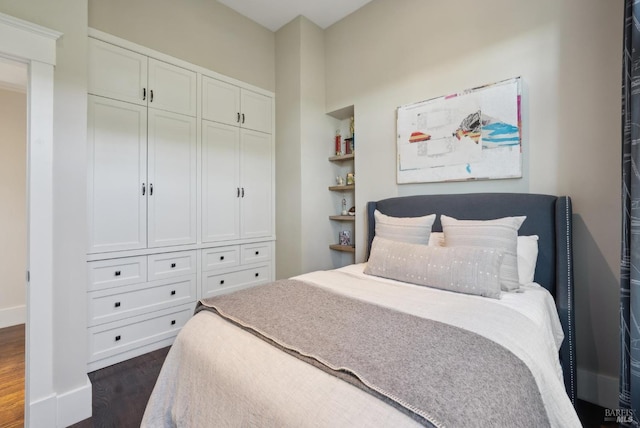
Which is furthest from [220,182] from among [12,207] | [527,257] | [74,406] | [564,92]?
[564,92]

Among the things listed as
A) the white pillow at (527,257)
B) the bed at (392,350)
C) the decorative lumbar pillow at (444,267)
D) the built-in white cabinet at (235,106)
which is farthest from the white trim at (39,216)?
the white pillow at (527,257)

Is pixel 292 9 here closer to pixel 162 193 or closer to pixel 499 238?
pixel 162 193

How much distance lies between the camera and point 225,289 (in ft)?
9.78

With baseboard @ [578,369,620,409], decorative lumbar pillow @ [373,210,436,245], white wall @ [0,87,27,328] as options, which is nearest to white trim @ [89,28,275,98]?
white wall @ [0,87,27,328]

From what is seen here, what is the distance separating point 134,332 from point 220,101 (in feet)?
7.39

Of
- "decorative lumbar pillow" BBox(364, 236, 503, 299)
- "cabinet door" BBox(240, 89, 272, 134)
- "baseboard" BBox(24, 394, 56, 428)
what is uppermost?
"cabinet door" BBox(240, 89, 272, 134)

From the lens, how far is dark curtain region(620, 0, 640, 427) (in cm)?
132

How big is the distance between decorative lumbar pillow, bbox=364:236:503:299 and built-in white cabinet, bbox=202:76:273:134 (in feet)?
6.78

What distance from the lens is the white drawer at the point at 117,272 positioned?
218 centimetres

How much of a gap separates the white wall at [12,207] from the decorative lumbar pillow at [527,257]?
15.1 ft

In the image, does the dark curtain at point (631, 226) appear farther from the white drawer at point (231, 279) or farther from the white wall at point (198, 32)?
the white wall at point (198, 32)

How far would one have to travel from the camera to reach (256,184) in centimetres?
323

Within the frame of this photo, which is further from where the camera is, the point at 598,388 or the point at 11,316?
the point at 11,316

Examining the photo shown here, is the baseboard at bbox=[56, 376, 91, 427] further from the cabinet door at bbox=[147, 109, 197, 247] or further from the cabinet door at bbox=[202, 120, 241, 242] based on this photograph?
the cabinet door at bbox=[202, 120, 241, 242]
